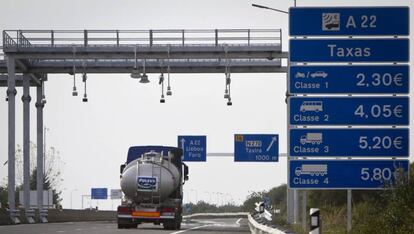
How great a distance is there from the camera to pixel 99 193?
120 m

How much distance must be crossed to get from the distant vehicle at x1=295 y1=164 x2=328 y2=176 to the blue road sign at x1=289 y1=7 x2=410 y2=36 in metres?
2.91

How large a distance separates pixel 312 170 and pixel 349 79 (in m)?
2.17

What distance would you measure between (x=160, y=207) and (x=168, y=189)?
2.85ft

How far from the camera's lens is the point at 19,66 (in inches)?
1975

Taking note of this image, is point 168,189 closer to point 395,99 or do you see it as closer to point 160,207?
point 160,207

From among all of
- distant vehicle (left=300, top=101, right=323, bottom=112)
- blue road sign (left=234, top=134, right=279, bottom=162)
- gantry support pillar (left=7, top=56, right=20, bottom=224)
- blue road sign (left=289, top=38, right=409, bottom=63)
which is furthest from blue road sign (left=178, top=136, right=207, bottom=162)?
blue road sign (left=289, top=38, right=409, bottom=63)

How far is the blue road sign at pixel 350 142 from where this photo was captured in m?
22.9

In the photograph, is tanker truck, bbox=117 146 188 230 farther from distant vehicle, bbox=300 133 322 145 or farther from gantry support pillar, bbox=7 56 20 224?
distant vehicle, bbox=300 133 322 145

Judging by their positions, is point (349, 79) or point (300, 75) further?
point (300, 75)

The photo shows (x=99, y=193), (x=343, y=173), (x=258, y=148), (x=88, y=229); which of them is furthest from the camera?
(x=99, y=193)

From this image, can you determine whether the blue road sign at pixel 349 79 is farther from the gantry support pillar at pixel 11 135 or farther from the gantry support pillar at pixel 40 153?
the gantry support pillar at pixel 40 153

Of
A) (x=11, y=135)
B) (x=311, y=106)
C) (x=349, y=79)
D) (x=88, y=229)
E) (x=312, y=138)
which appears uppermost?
(x=349, y=79)

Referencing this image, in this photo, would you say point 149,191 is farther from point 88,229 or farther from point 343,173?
point 343,173

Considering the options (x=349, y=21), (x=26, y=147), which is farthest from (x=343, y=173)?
(x=26, y=147)
